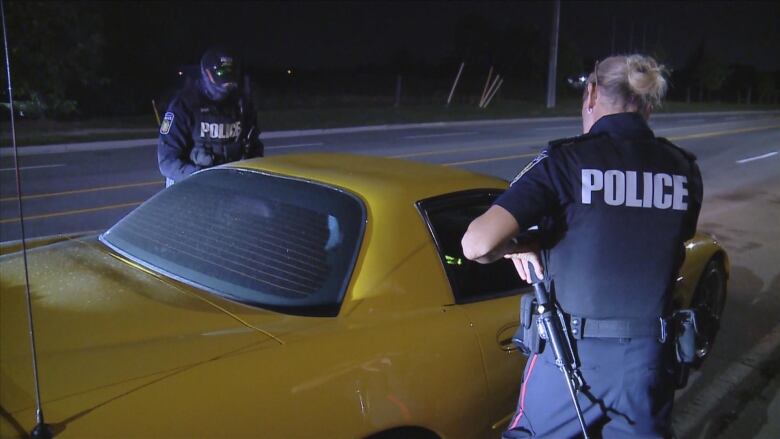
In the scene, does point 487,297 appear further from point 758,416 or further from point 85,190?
point 85,190

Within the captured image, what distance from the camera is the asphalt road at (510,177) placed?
4.90m

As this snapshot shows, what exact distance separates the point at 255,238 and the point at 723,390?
2.90 m

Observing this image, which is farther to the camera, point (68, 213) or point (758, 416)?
point (68, 213)

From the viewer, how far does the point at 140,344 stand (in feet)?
6.10

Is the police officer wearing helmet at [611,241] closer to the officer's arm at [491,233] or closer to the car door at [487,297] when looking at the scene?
the officer's arm at [491,233]

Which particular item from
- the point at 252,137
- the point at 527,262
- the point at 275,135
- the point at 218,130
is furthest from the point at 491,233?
the point at 275,135

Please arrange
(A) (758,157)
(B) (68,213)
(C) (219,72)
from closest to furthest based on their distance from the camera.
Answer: (C) (219,72) → (B) (68,213) → (A) (758,157)

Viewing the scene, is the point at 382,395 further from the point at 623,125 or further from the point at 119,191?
the point at 119,191

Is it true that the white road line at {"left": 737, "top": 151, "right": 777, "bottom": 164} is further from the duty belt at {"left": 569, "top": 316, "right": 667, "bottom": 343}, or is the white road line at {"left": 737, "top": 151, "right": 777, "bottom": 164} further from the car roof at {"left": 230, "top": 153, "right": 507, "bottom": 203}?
the duty belt at {"left": 569, "top": 316, "right": 667, "bottom": 343}

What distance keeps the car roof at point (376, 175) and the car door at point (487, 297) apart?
0.07 m

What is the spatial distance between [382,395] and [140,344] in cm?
72

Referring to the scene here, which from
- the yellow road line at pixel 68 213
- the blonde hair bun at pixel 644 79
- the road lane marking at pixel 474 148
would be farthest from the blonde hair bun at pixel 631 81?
the road lane marking at pixel 474 148

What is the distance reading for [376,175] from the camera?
2785 millimetres

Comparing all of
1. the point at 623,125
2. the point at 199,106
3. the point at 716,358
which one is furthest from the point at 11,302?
the point at 716,358
